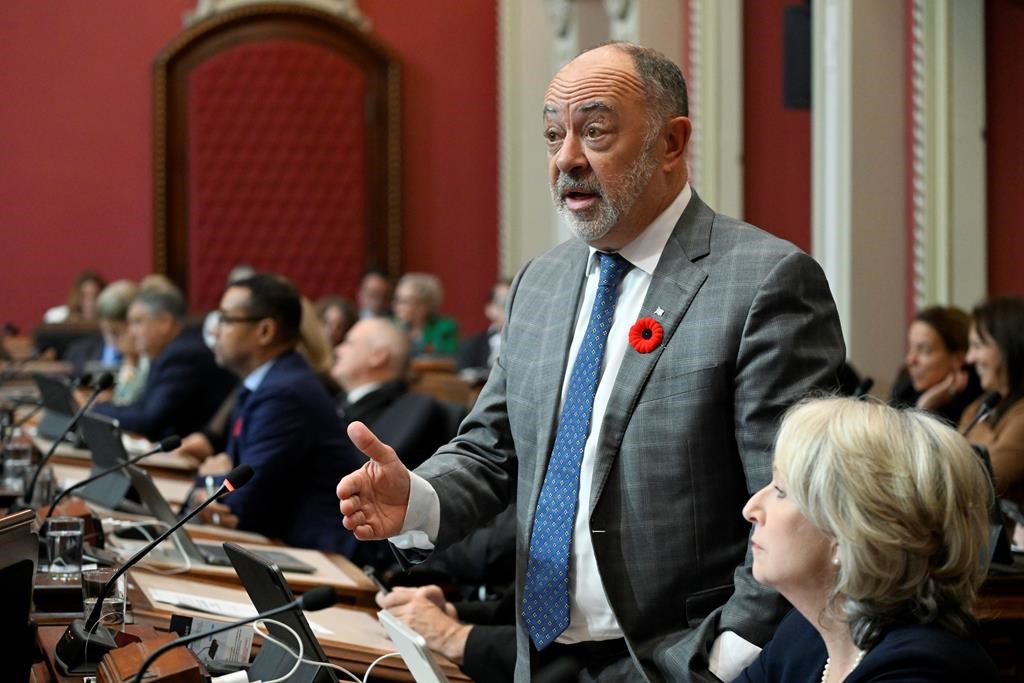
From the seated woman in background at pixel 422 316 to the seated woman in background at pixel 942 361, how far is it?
4.67 metres

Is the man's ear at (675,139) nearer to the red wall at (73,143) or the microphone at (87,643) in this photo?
the microphone at (87,643)

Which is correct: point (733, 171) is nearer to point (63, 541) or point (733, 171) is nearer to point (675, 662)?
point (63, 541)

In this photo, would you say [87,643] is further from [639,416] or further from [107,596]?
[639,416]

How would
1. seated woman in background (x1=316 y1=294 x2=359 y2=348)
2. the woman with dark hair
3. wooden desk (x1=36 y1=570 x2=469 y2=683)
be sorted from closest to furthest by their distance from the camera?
wooden desk (x1=36 y1=570 x2=469 y2=683), the woman with dark hair, seated woman in background (x1=316 y1=294 x2=359 y2=348)

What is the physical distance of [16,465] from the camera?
158 inches

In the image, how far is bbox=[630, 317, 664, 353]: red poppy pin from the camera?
6.40 feet

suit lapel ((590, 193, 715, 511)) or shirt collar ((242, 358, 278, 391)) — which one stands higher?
suit lapel ((590, 193, 715, 511))

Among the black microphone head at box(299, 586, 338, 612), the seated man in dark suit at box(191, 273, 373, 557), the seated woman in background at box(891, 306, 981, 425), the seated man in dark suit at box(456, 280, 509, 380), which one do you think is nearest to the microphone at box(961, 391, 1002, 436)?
the seated woman in background at box(891, 306, 981, 425)

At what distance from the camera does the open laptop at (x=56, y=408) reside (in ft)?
17.0

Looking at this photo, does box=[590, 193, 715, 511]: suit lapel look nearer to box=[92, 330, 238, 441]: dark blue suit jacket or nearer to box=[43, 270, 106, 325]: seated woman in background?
box=[92, 330, 238, 441]: dark blue suit jacket

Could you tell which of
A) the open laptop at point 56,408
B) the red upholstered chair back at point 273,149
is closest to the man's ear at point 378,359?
the open laptop at point 56,408

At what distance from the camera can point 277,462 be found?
155 inches

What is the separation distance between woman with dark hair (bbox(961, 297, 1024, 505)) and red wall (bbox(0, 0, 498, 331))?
6946 millimetres

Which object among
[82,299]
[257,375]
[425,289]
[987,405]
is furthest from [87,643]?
[82,299]
